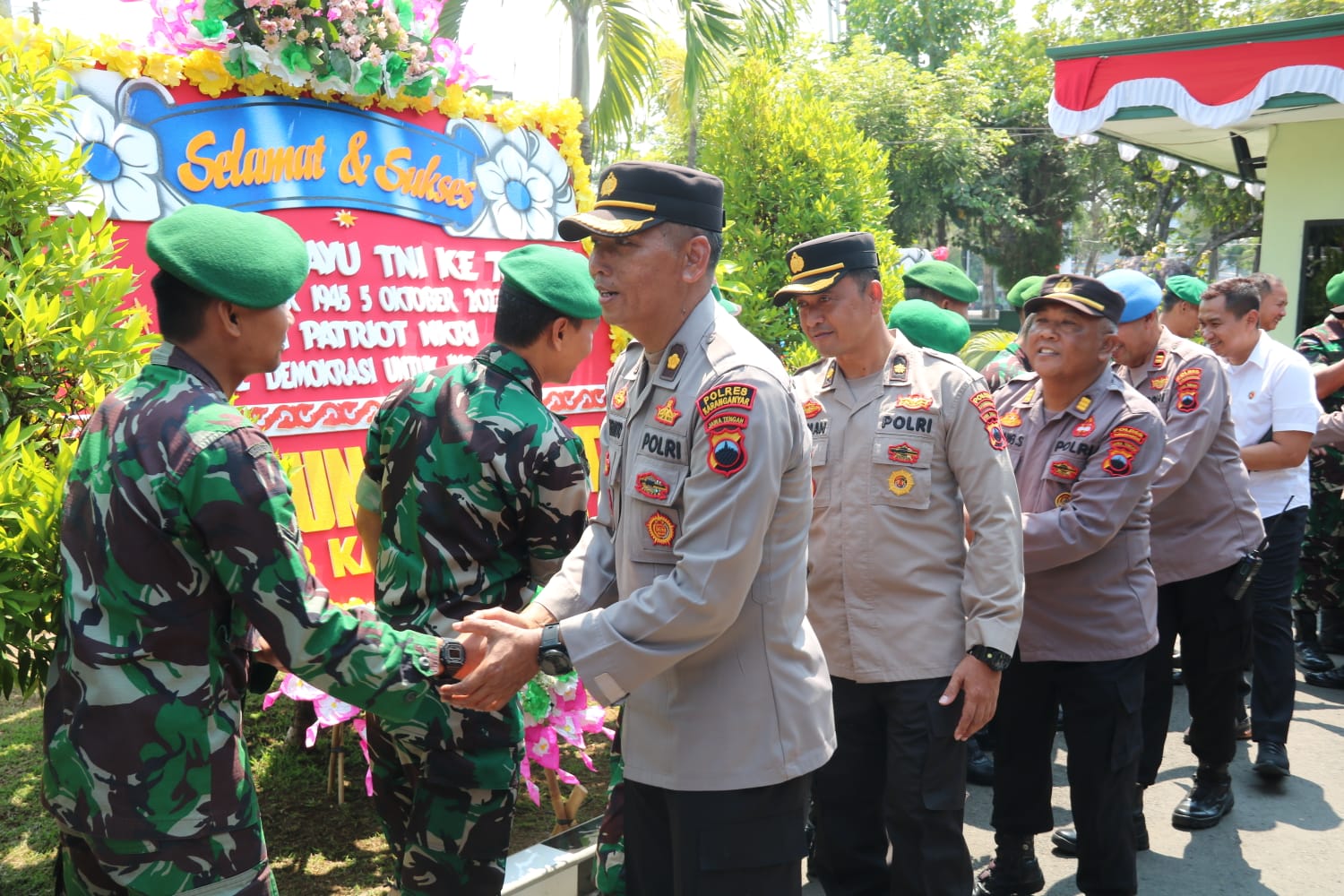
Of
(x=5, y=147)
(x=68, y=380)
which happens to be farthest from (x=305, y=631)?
(x=5, y=147)

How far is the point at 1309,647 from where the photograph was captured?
20.7ft

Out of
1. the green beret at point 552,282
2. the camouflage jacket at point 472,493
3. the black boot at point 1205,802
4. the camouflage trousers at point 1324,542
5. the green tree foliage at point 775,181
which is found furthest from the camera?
the camouflage trousers at point 1324,542

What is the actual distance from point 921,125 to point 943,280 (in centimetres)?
2284

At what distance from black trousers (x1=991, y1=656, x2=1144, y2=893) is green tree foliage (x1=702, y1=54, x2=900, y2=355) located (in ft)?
9.57

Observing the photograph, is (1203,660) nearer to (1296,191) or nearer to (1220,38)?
(1220,38)

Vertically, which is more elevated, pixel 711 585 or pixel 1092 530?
pixel 711 585

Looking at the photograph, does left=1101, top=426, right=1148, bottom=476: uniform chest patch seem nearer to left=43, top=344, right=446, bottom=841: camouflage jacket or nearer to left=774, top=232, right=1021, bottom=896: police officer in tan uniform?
left=774, top=232, right=1021, bottom=896: police officer in tan uniform

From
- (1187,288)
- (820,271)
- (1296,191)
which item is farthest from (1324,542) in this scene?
(1296,191)

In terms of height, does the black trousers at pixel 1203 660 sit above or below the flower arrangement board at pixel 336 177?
below

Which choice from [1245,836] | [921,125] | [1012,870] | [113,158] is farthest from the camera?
[921,125]

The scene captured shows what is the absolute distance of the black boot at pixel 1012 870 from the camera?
3.58 meters

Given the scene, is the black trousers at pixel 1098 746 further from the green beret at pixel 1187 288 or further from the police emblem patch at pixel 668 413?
the green beret at pixel 1187 288

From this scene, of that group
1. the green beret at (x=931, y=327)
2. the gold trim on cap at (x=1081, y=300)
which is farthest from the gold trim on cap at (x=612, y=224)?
the green beret at (x=931, y=327)

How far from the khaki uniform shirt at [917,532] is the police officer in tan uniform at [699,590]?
2.42ft
